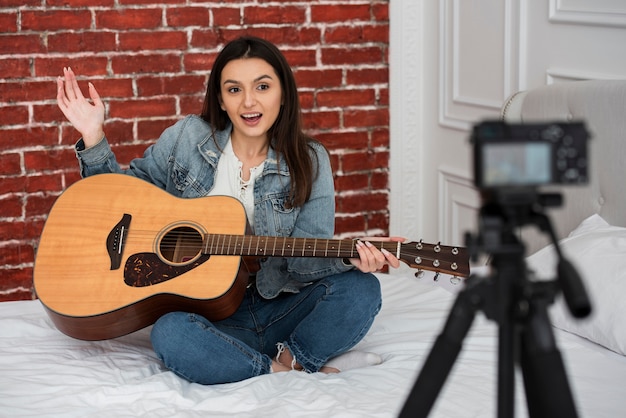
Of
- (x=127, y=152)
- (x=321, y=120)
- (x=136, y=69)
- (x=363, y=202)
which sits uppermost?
(x=136, y=69)

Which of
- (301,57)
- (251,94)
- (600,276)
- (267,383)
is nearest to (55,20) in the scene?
(301,57)

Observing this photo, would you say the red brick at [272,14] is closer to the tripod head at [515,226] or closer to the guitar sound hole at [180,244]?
the guitar sound hole at [180,244]

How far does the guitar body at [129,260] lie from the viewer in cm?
196

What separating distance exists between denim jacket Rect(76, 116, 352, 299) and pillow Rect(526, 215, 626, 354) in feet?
1.87

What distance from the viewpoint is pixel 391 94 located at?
3400mm

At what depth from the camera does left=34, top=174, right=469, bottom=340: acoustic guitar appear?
1.95 m

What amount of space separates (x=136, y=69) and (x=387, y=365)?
1696 millimetres

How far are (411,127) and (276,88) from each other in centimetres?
129

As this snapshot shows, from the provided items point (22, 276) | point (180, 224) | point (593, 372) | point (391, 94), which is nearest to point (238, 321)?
point (180, 224)

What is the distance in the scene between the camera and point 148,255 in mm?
2004

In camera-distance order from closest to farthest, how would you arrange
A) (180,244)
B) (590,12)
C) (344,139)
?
1. (180,244)
2. (590,12)
3. (344,139)

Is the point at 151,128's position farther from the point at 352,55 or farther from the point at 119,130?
the point at 352,55

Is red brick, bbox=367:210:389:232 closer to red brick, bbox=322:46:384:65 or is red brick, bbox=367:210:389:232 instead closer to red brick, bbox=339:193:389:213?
red brick, bbox=339:193:389:213

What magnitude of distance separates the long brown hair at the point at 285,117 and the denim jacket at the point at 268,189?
0.09ft
